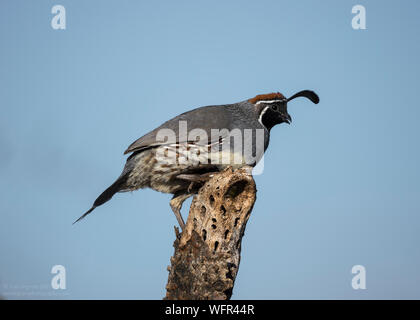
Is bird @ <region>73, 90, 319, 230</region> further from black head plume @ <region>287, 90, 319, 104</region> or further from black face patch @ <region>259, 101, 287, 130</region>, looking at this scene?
black head plume @ <region>287, 90, 319, 104</region>

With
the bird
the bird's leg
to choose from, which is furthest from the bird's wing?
the bird's leg

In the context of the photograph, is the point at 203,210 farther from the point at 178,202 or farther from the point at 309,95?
the point at 309,95

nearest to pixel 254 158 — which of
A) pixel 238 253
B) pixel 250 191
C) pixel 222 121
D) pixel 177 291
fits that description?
pixel 222 121

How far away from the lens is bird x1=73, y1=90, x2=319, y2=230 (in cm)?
679

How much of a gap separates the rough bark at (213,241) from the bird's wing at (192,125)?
104 cm

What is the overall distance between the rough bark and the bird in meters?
0.71

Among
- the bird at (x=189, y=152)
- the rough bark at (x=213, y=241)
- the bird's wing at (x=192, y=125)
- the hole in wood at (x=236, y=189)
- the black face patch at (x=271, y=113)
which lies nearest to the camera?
the rough bark at (x=213, y=241)

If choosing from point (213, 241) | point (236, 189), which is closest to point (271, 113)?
point (236, 189)

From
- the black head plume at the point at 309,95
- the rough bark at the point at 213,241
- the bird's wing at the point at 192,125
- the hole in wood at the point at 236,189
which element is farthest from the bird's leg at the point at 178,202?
the black head plume at the point at 309,95

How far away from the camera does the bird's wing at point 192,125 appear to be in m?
6.91

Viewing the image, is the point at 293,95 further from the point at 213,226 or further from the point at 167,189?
the point at 213,226

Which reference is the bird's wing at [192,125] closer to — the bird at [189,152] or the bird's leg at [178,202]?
the bird at [189,152]

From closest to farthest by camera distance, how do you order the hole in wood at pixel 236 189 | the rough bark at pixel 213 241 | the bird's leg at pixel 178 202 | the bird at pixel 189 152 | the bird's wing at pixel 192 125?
the rough bark at pixel 213 241, the hole in wood at pixel 236 189, the bird at pixel 189 152, the bird's wing at pixel 192 125, the bird's leg at pixel 178 202

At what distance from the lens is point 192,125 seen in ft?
23.1
